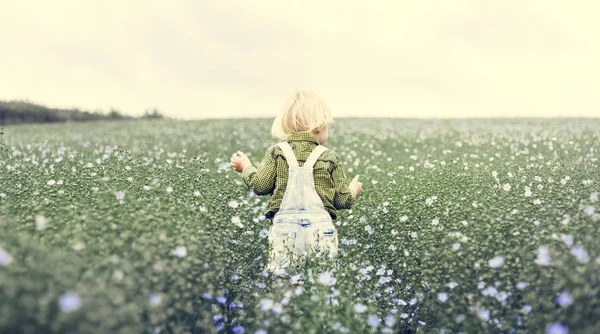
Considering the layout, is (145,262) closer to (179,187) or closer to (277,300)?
(277,300)

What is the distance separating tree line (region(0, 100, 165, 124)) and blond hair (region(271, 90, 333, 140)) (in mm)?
19713

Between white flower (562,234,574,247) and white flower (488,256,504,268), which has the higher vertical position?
white flower (562,234,574,247)

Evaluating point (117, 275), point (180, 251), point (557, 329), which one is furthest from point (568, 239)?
point (117, 275)

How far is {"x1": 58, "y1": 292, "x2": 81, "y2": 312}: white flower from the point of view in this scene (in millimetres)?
2842

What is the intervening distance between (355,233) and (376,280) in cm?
76

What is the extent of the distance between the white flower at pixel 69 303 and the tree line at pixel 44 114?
2106cm

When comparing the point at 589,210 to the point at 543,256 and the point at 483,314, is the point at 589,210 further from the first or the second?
the point at 483,314

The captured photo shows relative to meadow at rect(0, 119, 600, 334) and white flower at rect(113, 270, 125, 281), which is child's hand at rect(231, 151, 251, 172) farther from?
white flower at rect(113, 270, 125, 281)

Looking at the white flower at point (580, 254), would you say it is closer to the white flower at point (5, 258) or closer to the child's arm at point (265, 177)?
the child's arm at point (265, 177)

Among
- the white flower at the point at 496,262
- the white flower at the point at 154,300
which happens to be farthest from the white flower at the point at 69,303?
the white flower at the point at 496,262

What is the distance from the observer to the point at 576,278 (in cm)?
350

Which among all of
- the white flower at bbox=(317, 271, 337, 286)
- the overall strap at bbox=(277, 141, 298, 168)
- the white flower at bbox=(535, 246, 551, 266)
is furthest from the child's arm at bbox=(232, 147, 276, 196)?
the white flower at bbox=(535, 246, 551, 266)

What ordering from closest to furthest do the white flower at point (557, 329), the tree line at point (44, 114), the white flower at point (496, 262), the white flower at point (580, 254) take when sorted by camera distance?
the white flower at point (557, 329) → the white flower at point (580, 254) → the white flower at point (496, 262) → the tree line at point (44, 114)

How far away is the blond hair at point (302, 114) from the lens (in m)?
4.84
